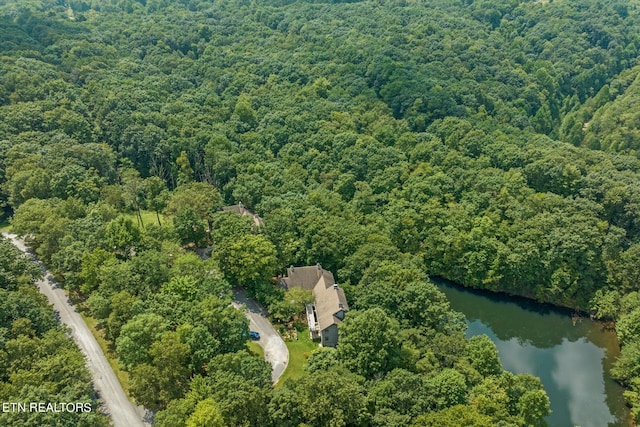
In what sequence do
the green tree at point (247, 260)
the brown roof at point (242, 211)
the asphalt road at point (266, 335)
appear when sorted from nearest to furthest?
the asphalt road at point (266, 335), the green tree at point (247, 260), the brown roof at point (242, 211)

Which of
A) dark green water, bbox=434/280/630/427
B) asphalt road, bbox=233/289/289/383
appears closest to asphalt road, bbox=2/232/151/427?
asphalt road, bbox=233/289/289/383

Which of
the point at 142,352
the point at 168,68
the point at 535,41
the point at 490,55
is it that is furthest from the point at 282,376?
the point at 535,41

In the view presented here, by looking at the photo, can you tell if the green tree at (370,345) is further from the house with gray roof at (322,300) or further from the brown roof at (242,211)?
the brown roof at (242,211)

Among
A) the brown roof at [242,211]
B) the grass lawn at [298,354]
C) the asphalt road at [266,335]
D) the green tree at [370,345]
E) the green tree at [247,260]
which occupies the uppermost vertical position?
the green tree at [370,345]

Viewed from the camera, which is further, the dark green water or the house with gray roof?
the dark green water

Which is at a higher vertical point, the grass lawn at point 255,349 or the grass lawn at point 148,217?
the grass lawn at point 255,349

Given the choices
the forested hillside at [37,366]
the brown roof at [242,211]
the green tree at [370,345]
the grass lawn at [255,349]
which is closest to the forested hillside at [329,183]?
the green tree at [370,345]

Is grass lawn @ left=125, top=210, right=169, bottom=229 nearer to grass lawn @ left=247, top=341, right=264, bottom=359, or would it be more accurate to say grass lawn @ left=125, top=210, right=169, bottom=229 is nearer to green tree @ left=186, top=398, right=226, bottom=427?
grass lawn @ left=247, top=341, right=264, bottom=359
